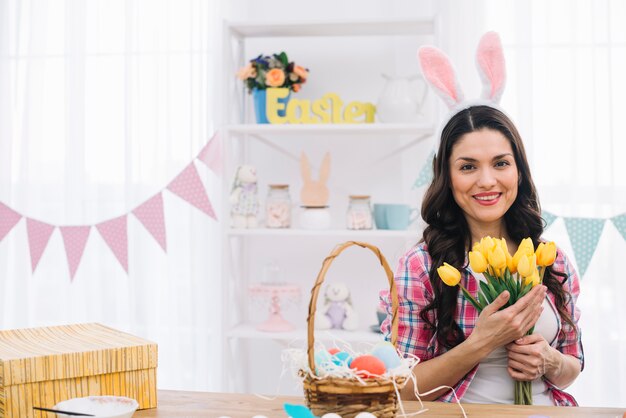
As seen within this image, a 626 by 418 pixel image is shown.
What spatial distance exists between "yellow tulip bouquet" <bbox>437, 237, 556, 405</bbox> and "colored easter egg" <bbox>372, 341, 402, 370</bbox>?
0.23 metres

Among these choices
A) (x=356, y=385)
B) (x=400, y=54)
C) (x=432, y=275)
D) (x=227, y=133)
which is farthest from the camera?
(x=400, y=54)

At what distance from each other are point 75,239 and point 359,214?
1204 millimetres

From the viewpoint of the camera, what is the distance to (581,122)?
2.72 metres

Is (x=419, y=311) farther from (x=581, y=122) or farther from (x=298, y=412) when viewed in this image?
(x=581, y=122)

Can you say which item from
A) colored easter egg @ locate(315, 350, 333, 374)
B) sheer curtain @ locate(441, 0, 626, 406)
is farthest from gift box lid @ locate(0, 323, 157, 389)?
sheer curtain @ locate(441, 0, 626, 406)

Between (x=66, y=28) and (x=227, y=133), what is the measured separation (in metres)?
0.95

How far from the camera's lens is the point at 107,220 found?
3.04 m

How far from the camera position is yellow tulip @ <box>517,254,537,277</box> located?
1.25 metres

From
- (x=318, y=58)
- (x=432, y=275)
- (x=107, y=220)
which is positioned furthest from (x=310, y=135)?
(x=432, y=275)

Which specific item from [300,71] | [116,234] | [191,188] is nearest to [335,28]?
[300,71]

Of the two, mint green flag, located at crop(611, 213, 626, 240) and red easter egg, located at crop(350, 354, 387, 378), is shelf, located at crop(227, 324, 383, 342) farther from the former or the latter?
red easter egg, located at crop(350, 354, 387, 378)

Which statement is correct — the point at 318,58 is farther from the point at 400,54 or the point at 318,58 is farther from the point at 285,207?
the point at 285,207

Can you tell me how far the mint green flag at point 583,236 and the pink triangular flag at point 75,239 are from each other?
6.25 feet

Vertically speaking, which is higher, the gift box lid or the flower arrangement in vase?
the flower arrangement in vase
